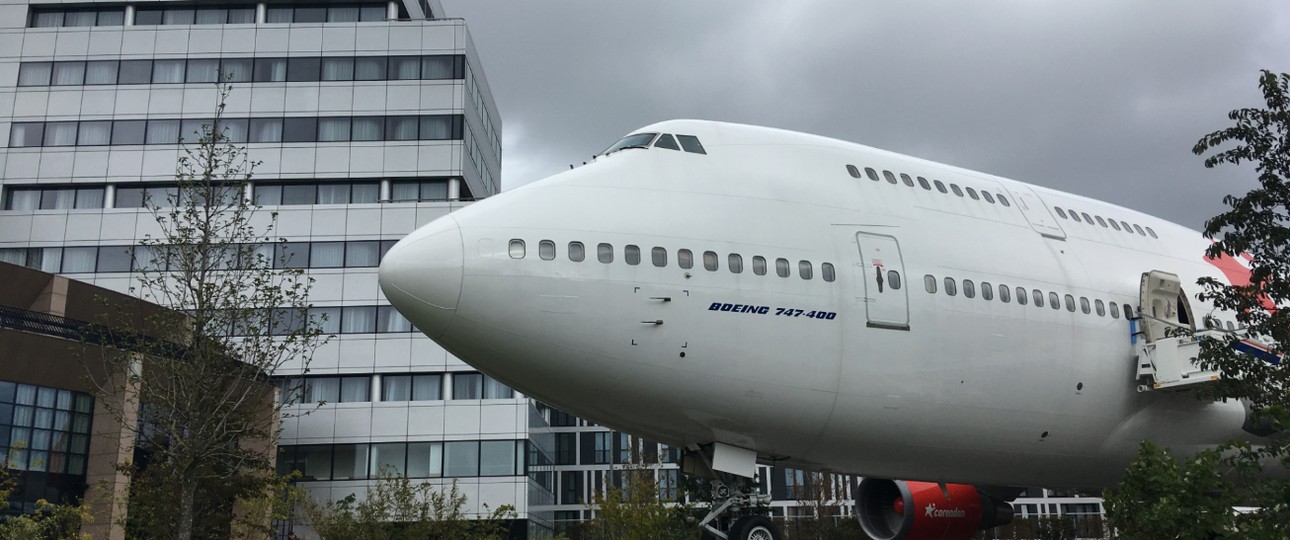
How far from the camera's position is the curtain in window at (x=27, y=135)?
50969mm

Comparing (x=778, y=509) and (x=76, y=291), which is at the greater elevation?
(x=76, y=291)

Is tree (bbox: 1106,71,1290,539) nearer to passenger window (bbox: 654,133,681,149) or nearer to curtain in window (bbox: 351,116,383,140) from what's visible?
passenger window (bbox: 654,133,681,149)

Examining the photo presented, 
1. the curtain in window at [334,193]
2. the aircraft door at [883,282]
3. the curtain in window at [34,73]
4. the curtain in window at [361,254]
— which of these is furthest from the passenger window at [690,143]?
the curtain in window at [34,73]

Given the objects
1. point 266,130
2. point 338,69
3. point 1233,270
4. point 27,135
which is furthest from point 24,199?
point 1233,270

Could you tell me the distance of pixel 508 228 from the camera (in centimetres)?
1275

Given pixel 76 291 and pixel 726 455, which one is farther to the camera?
pixel 76 291

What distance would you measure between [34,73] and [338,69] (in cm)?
1469

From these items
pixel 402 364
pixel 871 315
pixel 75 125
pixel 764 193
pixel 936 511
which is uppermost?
pixel 75 125

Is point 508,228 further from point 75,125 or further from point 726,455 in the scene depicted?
point 75,125

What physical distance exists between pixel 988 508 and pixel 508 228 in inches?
460

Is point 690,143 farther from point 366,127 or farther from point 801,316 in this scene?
point 366,127

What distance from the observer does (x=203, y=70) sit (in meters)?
51.4

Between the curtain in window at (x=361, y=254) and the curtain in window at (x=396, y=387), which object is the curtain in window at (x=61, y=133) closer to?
the curtain in window at (x=361, y=254)

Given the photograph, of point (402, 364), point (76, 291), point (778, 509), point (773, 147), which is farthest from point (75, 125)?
point (778, 509)
